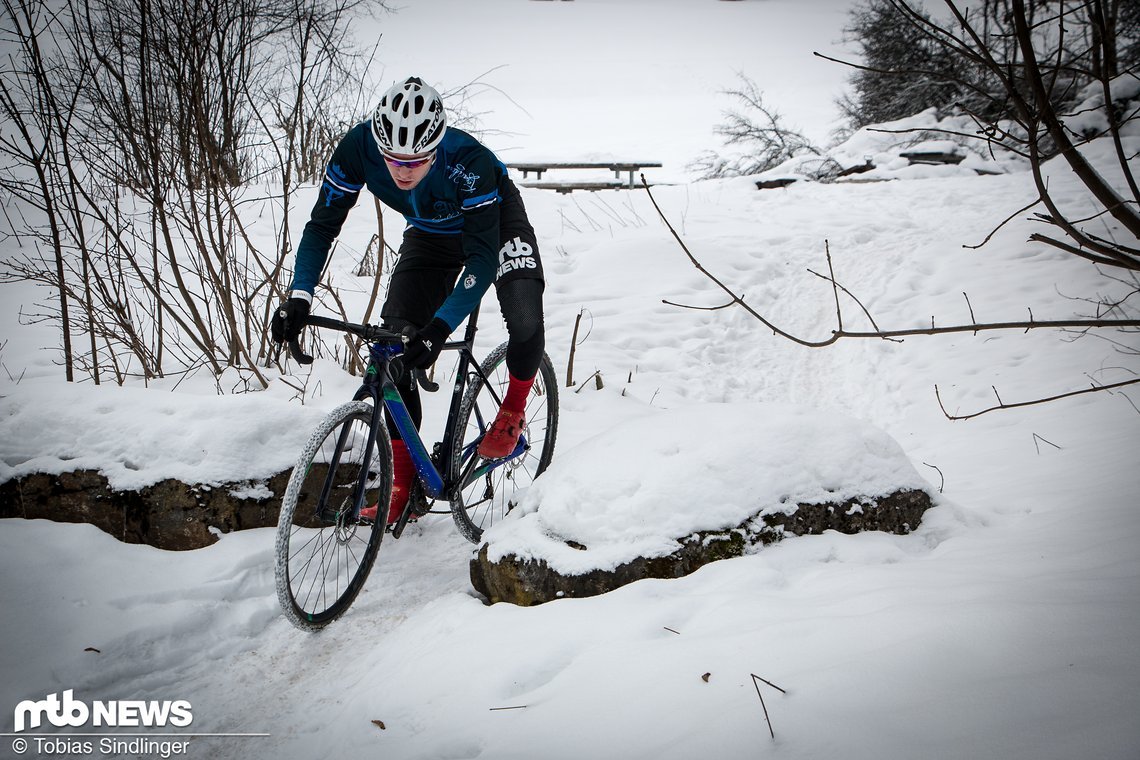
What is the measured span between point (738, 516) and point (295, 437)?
2.23 m

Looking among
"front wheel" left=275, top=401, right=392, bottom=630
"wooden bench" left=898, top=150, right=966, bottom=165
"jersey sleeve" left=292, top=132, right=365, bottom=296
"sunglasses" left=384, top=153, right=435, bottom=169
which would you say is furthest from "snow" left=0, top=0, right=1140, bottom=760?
"wooden bench" left=898, top=150, right=966, bottom=165

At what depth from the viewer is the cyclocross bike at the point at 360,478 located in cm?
244

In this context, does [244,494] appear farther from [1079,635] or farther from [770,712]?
[1079,635]

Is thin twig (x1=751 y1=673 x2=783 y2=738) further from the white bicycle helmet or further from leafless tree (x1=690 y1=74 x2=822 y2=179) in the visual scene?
leafless tree (x1=690 y1=74 x2=822 y2=179)

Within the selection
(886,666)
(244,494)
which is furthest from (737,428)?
(244,494)

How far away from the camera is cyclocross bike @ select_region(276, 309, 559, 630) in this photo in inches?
96.2

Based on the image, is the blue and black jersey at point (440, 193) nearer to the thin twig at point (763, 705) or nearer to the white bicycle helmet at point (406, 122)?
the white bicycle helmet at point (406, 122)

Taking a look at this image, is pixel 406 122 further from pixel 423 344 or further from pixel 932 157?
pixel 932 157

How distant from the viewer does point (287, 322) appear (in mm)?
2398

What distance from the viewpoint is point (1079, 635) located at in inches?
62.5

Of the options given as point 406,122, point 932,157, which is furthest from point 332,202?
point 932,157

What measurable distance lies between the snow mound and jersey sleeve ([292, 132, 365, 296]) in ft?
4.60

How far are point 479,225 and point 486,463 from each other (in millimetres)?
1217

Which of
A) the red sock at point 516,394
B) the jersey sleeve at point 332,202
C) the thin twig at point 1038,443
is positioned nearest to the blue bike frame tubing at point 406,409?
the red sock at point 516,394
